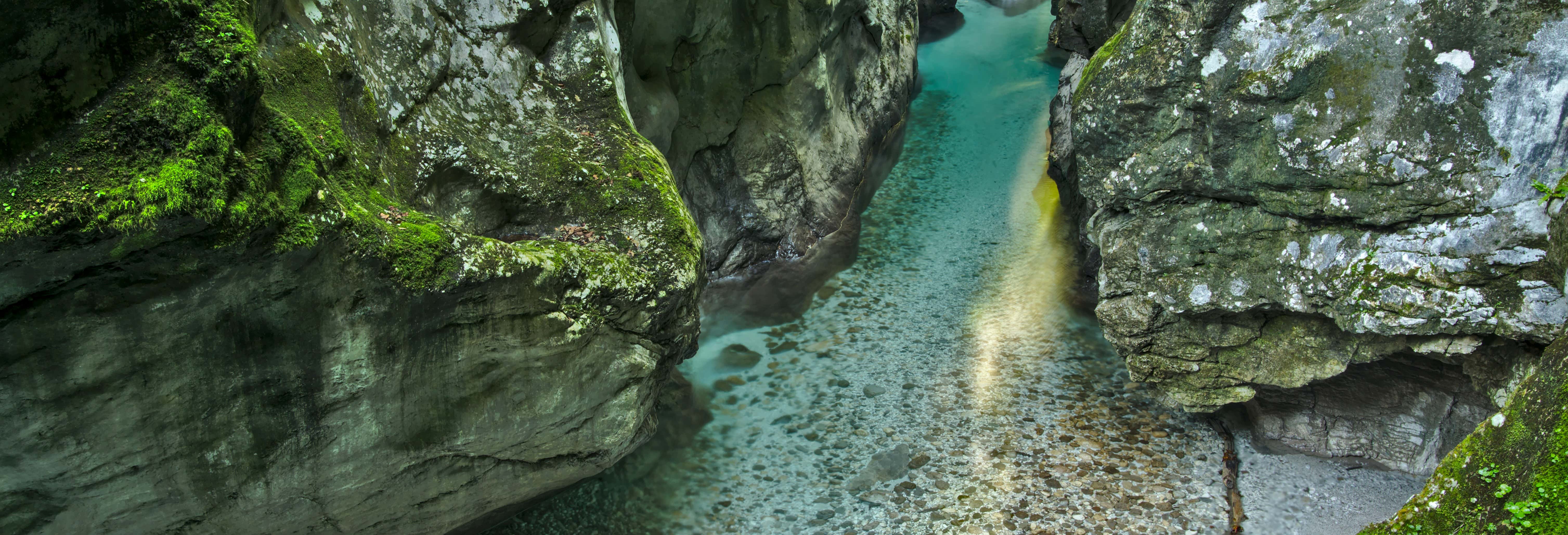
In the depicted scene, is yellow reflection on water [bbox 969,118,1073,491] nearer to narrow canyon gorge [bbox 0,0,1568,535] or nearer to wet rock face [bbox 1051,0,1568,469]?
narrow canyon gorge [bbox 0,0,1568,535]

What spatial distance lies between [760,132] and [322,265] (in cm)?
820

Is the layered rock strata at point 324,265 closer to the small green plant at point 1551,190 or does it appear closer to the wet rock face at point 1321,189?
the wet rock face at point 1321,189

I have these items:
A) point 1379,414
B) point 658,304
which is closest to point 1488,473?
point 1379,414

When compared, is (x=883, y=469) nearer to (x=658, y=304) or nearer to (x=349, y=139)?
(x=658, y=304)


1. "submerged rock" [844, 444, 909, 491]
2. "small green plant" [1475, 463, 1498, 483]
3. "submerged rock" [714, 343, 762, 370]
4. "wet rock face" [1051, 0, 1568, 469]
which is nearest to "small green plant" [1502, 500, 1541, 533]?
"small green plant" [1475, 463, 1498, 483]

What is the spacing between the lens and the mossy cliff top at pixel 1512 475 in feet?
13.0

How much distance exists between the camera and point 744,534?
6.57m

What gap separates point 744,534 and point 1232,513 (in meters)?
3.82

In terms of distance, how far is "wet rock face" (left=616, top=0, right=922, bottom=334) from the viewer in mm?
9898

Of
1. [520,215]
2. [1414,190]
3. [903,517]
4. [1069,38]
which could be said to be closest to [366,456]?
[520,215]

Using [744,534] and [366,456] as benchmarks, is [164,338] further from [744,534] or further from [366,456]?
[744,534]

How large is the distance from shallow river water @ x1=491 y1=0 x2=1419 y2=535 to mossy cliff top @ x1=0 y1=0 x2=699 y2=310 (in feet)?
7.54

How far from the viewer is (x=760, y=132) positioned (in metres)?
11.8

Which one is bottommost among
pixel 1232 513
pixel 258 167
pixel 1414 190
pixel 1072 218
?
pixel 1232 513
